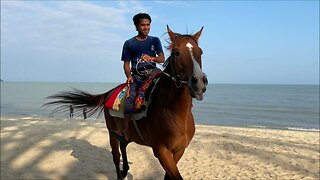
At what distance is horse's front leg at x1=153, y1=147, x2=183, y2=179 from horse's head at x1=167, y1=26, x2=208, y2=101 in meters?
0.87

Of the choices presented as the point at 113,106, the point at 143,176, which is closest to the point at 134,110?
the point at 113,106

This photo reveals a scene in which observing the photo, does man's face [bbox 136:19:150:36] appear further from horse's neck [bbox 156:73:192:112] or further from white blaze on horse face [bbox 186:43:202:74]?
white blaze on horse face [bbox 186:43:202:74]

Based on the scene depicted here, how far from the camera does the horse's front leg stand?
3672 mm

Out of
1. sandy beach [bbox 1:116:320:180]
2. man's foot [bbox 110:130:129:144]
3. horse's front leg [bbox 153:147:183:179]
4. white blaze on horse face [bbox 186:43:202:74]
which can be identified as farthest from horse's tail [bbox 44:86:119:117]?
white blaze on horse face [bbox 186:43:202:74]

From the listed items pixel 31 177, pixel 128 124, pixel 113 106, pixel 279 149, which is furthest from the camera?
pixel 279 149

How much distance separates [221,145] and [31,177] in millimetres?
6005

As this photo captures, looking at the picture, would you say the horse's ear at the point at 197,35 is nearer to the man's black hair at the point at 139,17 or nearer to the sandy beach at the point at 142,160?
the man's black hair at the point at 139,17

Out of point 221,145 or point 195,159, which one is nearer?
point 195,159

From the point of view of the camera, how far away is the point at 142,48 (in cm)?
470

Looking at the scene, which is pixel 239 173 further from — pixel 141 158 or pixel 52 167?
pixel 52 167

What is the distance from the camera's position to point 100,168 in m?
7.70

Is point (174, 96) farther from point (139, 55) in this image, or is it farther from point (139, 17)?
point (139, 17)

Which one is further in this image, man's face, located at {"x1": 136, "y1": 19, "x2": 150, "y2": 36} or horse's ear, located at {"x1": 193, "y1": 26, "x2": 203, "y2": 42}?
man's face, located at {"x1": 136, "y1": 19, "x2": 150, "y2": 36}

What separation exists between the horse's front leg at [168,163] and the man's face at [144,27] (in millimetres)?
1760
